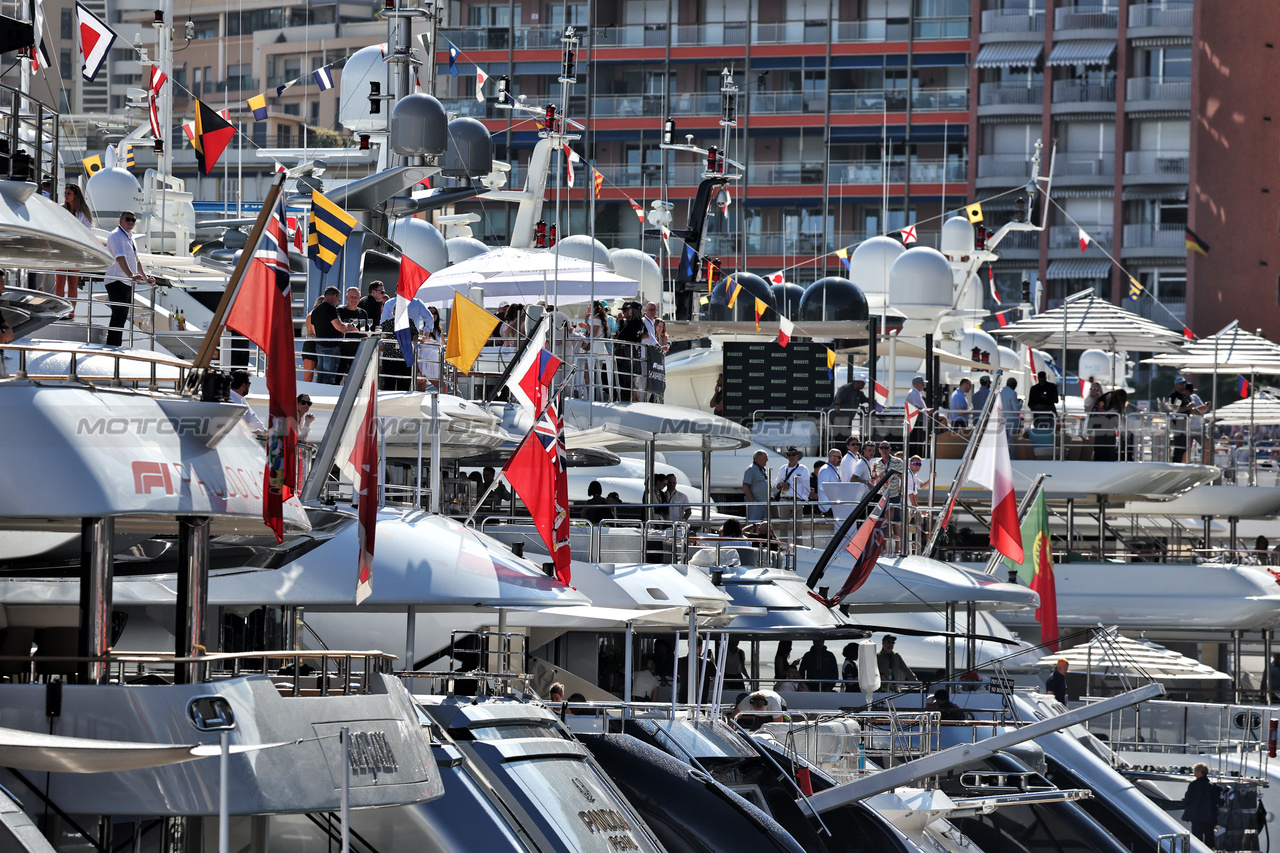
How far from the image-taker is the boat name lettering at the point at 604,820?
40.9ft

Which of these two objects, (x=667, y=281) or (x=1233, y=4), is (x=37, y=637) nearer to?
(x=667, y=281)

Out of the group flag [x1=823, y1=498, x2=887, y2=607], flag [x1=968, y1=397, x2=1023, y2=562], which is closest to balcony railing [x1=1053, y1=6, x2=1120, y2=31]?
flag [x1=968, y1=397, x2=1023, y2=562]

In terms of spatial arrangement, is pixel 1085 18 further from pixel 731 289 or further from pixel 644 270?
pixel 731 289

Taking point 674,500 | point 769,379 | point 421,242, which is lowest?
point 674,500

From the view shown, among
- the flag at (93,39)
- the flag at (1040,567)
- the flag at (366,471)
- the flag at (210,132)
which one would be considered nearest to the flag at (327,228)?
the flag at (210,132)

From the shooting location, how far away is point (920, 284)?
3622 centimetres

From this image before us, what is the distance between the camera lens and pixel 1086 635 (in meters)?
29.3

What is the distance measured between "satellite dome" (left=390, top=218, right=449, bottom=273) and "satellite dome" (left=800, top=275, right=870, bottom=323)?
7.26 meters

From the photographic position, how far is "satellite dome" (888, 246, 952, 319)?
36.2 metres

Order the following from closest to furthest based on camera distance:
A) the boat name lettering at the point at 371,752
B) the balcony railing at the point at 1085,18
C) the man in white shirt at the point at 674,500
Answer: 1. the boat name lettering at the point at 371,752
2. the man in white shirt at the point at 674,500
3. the balcony railing at the point at 1085,18

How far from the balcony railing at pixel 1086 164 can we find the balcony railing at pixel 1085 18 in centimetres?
458

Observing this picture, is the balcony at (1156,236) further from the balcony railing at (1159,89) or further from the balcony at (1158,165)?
the balcony railing at (1159,89)

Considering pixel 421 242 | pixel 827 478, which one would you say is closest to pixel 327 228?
pixel 827 478

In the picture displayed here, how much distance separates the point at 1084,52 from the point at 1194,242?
26.4 feet
